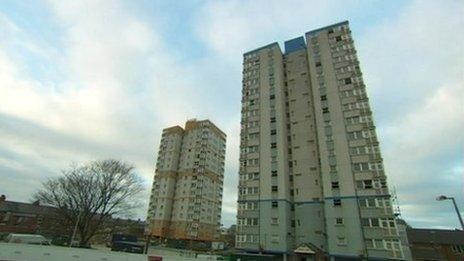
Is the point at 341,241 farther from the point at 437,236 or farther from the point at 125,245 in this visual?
the point at 437,236

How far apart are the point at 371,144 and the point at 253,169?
69.9 ft

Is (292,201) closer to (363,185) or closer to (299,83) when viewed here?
(363,185)

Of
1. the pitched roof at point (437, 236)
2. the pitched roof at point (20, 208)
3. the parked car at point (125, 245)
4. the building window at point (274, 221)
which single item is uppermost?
the pitched roof at point (20, 208)

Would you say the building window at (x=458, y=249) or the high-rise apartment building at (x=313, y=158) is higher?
the high-rise apartment building at (x=313, y=158)

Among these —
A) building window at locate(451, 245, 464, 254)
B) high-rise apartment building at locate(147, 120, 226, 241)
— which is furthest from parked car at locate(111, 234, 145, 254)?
building window at locate(451, 245, 464, 254)

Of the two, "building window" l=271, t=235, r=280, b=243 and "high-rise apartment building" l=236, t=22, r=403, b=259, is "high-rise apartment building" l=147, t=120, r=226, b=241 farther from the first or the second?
"building window" l=271, t=235, r=280, b=243

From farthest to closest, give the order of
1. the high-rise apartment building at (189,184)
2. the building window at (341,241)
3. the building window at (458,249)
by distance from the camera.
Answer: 1. the high-rise apartment building at (189,184)
2. the building window at (458,249)
3. the building window at (341,241)

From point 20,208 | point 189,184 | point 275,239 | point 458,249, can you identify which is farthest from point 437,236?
point 20,208

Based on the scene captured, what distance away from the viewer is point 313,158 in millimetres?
55219

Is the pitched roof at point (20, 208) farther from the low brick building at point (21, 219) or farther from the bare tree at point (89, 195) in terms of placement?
the bare tree at point (89, 195)

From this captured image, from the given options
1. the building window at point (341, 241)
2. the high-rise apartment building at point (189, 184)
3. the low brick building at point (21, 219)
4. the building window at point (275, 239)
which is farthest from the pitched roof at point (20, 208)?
the building window at point (341, 241)

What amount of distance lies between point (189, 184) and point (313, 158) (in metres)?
69.0

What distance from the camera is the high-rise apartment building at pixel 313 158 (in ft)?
151

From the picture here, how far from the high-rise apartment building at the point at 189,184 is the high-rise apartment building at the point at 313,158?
56393 millimetres
